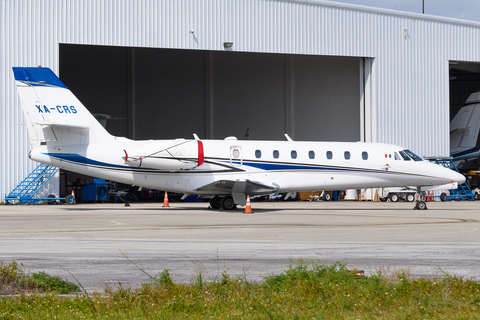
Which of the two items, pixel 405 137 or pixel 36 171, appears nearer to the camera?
pixel 36 171

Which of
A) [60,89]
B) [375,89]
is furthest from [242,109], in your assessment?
[60,89]

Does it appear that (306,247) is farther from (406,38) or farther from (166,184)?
(406,38)

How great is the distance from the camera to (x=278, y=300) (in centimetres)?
614

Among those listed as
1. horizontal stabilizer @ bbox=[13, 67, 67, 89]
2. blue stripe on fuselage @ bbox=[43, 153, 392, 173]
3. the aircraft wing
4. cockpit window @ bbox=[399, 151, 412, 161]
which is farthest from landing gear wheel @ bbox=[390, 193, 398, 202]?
horizontal stabilizer @ bbox=[13, 67, 67, 89]

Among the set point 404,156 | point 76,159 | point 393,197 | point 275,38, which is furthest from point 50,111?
point 393,197

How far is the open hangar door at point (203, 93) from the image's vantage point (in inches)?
1642

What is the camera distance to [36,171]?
2745cm

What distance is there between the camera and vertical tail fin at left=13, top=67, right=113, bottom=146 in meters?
21.3

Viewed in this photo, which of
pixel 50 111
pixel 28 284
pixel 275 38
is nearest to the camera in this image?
pixel 28 284

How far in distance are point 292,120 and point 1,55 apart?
73.4 feet

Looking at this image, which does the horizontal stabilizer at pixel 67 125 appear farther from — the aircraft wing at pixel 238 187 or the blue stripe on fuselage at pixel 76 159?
the aircraft wing at pixel 238 187

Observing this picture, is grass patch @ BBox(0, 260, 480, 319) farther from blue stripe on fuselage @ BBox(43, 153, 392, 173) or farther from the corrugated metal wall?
the corrugated metal wall

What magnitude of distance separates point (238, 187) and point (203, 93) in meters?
22.6

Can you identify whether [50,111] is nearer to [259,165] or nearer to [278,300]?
[259,165]
